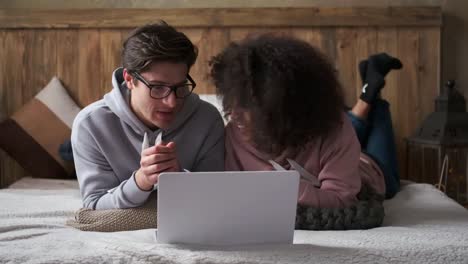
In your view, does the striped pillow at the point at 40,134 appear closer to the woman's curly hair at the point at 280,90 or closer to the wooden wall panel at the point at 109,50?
the wooden wall panel at the point at 109,50

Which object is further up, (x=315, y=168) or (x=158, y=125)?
(x=158, y=125)

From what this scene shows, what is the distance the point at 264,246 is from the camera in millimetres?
1416

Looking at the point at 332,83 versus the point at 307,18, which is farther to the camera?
the point at 307,18

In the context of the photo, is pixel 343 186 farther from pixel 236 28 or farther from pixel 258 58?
pixel 236 28

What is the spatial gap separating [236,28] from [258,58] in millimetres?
1303

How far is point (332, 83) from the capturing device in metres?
1.72

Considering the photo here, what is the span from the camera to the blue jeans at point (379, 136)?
2.44m

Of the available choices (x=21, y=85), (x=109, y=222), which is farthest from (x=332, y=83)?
(x=21, y=85)

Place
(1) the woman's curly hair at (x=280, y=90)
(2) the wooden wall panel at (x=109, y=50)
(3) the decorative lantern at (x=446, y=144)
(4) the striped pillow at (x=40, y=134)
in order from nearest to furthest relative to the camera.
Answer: (1) the woman's curly hair at (x=280, y=90), (3) the decorative lantern at (x=446, y=144), (4) the striped pillow at (x=40, y=134), (2) the wooden wall panel at (x=109, y=50)

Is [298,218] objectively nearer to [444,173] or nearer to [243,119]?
[243,119]

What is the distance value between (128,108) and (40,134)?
1183mm

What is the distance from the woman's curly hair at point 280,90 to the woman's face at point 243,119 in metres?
0.01

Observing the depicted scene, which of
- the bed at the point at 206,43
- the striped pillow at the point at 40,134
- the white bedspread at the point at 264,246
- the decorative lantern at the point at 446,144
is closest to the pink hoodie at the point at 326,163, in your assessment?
the white bedspread at the point at 264,246

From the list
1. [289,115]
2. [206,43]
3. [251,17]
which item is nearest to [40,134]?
[206,43]
